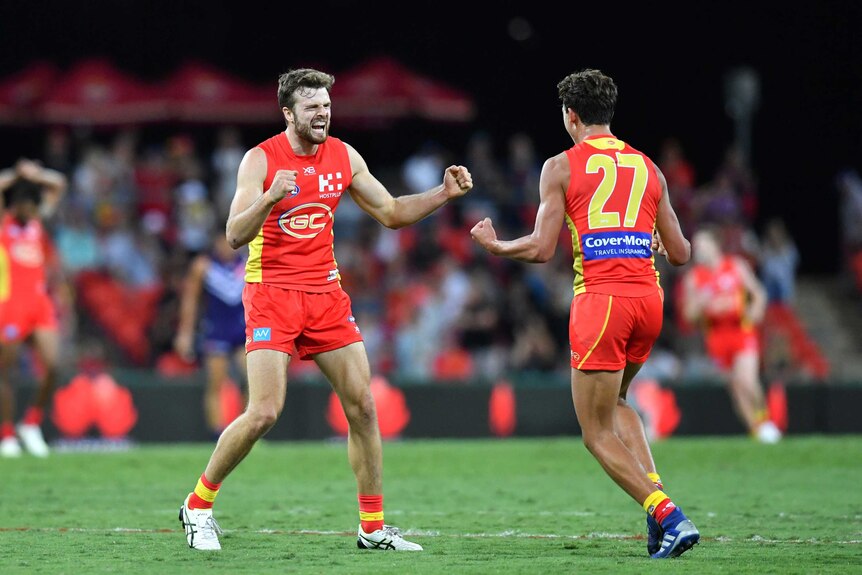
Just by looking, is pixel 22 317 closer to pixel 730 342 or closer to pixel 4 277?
pixel 4 277

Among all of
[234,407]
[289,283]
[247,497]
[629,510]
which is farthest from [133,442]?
[289,283]

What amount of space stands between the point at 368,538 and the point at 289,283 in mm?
1471

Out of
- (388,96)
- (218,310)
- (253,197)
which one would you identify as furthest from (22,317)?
(388,96)

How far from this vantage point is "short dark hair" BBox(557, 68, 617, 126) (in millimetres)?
8203

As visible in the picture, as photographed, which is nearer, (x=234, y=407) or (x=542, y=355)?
(x=234, y=407)

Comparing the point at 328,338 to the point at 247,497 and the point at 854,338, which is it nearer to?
the point at 247,497

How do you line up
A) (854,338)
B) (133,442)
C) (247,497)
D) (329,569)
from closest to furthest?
(329,569) → (247,497) → (133,442) → (854,338)

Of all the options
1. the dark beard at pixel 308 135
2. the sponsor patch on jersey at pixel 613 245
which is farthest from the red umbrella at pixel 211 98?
the sponsor patch on jersey at pixel 613 245

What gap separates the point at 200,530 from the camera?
8.23m

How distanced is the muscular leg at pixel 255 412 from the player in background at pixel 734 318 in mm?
9678

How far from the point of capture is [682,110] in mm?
30047

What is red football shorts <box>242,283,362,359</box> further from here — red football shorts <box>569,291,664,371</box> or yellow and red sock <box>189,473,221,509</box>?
red football shorts <box>569,291,664,371</box>

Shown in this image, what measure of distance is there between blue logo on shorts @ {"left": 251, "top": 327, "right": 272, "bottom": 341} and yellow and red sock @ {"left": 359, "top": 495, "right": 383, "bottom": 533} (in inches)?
40.9

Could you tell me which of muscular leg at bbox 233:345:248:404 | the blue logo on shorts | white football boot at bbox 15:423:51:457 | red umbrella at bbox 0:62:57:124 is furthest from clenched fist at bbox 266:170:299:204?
red umbrella at bbox 0:62:57:124
